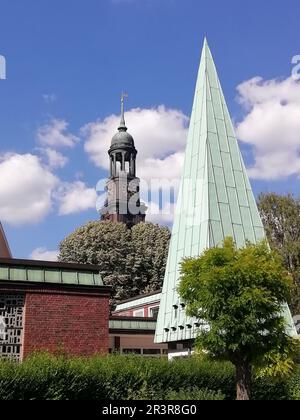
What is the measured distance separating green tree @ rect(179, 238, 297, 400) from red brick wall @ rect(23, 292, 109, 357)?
17.1ft

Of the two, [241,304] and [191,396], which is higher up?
[241,304]

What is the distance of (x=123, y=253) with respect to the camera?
200 ft

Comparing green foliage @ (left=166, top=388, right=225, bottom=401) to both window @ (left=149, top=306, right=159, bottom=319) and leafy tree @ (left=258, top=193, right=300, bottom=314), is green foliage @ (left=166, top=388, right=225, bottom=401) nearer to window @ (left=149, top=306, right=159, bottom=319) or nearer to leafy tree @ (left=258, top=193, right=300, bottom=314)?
window @ (left=149, top=306, right=159, bottom=319)

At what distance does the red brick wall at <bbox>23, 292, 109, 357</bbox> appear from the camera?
65.4 feet

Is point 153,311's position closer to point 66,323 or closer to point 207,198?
point 207,198

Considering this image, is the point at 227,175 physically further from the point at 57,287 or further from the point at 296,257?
the point at 296,257

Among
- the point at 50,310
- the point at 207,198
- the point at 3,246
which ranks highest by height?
the point at 3,246

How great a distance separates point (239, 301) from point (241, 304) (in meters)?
0.11

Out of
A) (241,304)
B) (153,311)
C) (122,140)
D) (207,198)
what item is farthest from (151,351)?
(122,140)

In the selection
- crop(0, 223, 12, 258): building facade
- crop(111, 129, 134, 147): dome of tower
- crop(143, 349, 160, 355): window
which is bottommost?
crop(143, 349, 160, 355): window

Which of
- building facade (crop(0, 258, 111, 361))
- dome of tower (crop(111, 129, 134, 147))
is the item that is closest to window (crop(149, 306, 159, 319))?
building facade (crop(0, 258, 111, 361))

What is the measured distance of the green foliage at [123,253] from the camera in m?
58.4

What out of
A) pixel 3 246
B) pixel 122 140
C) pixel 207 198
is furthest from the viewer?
pixel 122 140
